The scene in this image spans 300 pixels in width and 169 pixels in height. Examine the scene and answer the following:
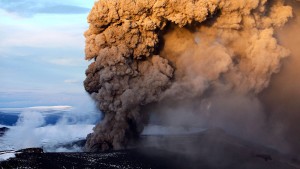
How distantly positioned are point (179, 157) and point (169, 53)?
41.8ft

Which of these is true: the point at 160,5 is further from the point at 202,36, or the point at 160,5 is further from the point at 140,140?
the point at 140,140

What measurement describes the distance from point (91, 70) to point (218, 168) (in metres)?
18.0

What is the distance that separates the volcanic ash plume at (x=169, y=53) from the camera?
4856cm

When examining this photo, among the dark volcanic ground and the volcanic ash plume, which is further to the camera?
the volcanic ash plume

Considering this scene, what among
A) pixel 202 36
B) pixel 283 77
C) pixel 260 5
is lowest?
pixel 283 77

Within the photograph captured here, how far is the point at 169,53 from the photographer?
53.4 meters

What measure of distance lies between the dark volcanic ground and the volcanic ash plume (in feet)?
13.6

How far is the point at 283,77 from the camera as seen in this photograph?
197 ft

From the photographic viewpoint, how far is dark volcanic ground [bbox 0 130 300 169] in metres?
41.5

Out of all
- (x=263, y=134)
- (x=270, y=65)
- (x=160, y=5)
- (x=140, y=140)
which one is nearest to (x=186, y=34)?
(x=160, y=5)

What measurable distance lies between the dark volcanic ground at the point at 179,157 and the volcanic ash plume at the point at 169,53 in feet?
13.6

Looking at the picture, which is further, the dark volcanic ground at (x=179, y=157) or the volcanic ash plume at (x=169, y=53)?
the volcanic ash plume at (x=169, y=53)

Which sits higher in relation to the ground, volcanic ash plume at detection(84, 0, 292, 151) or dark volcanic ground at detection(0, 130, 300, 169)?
volcanic ash plume at detection(84, 0, 292, 151)

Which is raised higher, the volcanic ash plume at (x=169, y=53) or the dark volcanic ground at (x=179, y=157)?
the volcanic ash plume at (x=169, y=53)
